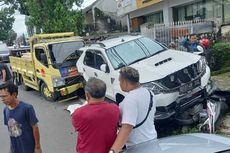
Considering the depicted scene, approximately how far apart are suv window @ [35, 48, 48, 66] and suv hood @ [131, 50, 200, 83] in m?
4.60

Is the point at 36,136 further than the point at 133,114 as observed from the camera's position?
Yes

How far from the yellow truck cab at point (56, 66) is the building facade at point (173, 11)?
26.4ft

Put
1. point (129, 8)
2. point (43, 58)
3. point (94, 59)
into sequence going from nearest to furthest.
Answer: point (94, 59)
point (43, 58)
point (129, 8)

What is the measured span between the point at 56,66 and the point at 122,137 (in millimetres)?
8494

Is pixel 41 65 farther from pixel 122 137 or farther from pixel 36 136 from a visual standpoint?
pixel 122 137

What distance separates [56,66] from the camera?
11.5m

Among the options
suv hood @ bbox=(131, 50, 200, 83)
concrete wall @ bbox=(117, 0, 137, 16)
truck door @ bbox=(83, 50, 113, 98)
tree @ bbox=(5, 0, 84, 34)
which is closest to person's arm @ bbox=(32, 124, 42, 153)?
suv hood @ bbox=(131, 50, 200, 83)

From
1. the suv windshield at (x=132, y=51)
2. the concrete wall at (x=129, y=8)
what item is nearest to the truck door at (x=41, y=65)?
the suv windshield at (x=132, y=51)

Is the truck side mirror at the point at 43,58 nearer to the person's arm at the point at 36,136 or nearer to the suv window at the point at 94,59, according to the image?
the suv window at the point at 94,59

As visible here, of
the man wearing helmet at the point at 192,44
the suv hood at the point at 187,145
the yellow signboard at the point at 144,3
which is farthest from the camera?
the yellow signboard at the point at 144,3

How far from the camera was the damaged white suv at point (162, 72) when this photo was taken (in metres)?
6.93

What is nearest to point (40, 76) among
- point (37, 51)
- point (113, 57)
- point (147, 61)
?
point (37, 51)

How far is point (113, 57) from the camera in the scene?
8633 millimetres

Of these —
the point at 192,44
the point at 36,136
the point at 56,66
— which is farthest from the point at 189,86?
the point at 192,44
